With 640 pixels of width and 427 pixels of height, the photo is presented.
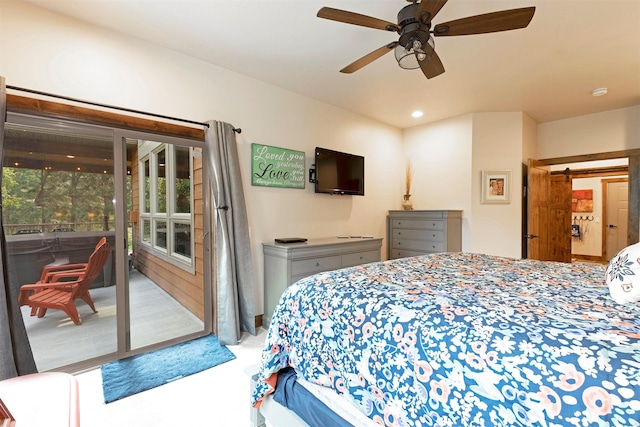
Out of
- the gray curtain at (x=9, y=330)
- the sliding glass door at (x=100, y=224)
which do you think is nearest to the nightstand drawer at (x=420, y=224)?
the sliding glass door at (x=100, y=224)

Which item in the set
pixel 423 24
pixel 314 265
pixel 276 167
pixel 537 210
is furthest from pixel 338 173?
pixel 537 210

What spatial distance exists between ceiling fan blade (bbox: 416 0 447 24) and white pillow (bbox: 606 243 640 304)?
1.54 metres

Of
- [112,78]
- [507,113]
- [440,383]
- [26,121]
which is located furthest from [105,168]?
[507,113]

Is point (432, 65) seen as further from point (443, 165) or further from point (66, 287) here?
point (66, 287)

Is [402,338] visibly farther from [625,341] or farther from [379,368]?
[625,341]

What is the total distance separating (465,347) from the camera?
37.7 inches

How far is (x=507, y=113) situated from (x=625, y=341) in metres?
4.12

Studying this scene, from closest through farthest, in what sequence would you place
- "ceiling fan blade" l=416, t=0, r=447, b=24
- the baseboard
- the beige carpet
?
"ceiling fan blade" l=416, t=0, r=447, b=24 < the beige carpet < the baseboard

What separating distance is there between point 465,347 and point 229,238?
7.51 feet

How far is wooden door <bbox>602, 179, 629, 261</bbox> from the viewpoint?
6.54 metres

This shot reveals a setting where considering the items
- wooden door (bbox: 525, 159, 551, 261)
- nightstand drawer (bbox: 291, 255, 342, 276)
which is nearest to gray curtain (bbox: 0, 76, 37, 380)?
nightstand drawer (bbox: 291, 255, 342, 276)

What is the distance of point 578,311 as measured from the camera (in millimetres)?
1124

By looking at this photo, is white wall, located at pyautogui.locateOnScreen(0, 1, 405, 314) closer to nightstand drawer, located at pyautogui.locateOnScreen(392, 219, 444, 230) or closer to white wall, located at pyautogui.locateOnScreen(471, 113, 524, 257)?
nightstand drawer, located at pyautogui.locateOnScreen(392, 219, 444, 230)

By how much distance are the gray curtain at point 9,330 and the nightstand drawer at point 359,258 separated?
2733 mm
